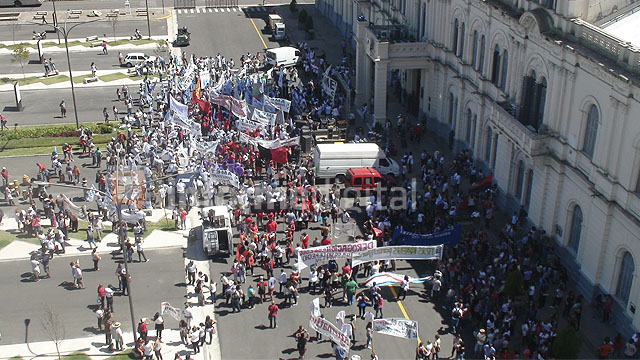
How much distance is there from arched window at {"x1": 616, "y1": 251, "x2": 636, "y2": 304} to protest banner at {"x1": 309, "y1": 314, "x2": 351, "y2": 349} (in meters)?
13.2

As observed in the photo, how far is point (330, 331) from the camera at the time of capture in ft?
108

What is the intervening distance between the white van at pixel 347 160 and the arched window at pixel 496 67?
28.3ft

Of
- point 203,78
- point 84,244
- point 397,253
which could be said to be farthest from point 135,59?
point 397,253

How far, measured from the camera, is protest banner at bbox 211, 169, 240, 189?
154 ft

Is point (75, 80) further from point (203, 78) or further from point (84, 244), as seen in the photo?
point (84, 244)

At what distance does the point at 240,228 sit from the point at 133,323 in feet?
37.7

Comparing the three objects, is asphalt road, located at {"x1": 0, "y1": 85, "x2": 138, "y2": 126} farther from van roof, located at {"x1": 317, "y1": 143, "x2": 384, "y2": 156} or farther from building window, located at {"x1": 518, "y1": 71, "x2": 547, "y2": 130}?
building window, located at {"x1": 518, "y1": 71, "x2": 547, "y2": 130}

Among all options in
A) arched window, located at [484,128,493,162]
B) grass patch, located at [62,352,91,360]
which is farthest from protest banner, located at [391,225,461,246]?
grass patch, located at [62,352,91,360]

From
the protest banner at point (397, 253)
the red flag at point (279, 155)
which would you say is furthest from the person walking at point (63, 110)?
the protest banner at point (397, 253)

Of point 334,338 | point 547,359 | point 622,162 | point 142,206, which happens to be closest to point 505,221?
point 622,162

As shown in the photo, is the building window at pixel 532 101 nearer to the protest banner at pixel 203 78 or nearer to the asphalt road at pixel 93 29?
the protest banner at pixel 203 78

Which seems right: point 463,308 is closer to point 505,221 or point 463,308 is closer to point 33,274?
point 505,221

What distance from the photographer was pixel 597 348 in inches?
1330

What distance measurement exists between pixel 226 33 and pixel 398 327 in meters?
63.2
